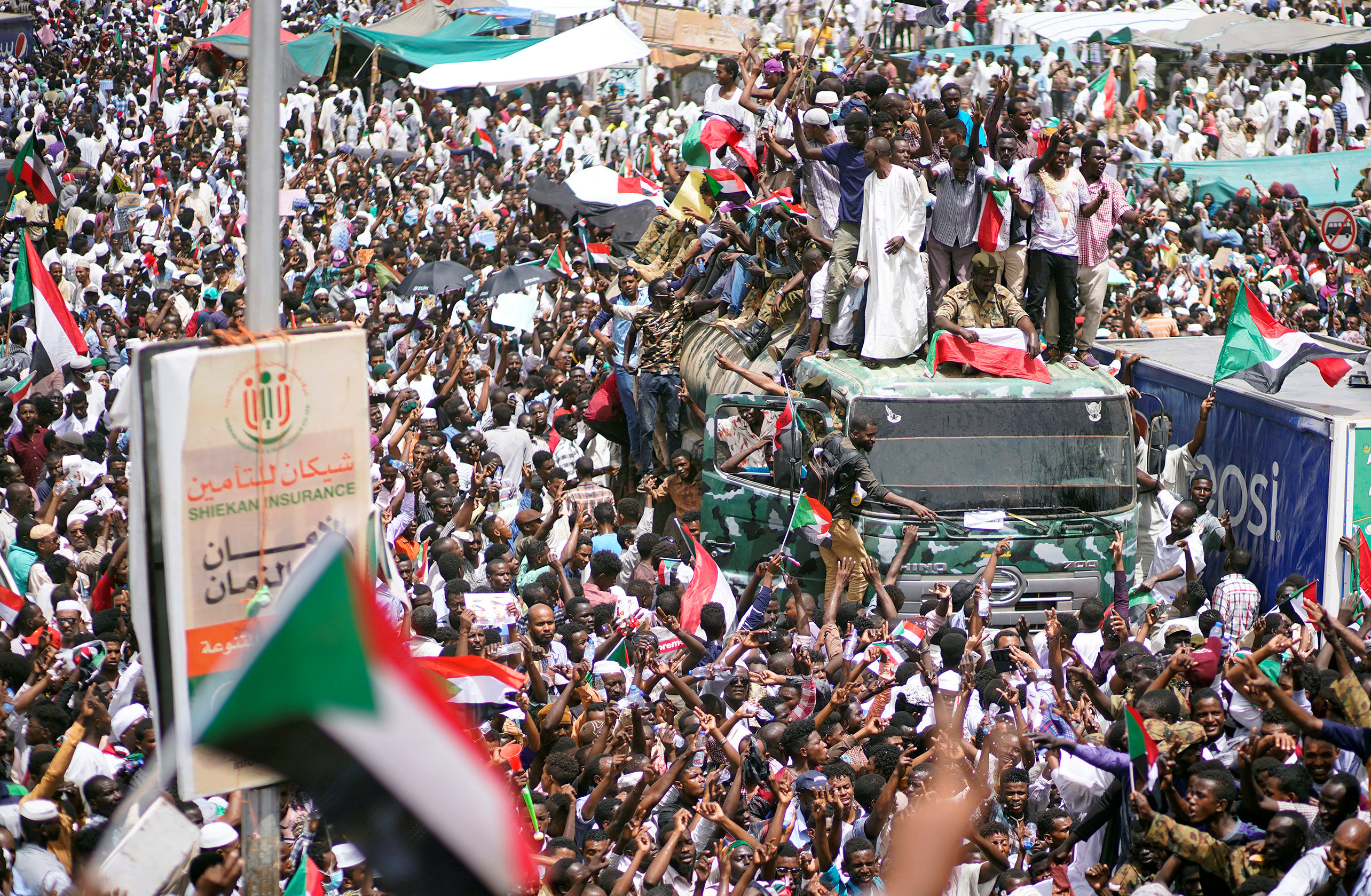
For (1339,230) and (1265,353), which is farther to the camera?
(1339,230)

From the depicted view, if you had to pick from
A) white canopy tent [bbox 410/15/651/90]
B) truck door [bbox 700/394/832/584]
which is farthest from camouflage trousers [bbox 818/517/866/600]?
white canopy tent [bbox 410/15/651/90]

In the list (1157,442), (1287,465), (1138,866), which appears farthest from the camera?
(1157,442)

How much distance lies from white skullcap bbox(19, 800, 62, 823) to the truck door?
4748 millimetres

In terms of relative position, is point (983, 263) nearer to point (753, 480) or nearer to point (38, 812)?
point (753, 480)

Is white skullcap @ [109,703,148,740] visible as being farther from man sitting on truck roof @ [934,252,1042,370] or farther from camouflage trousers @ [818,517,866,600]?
man sitting on truck roof @ [934,252,1042,370]

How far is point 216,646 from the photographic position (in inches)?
149

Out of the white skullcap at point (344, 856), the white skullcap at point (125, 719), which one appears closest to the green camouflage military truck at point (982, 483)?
the white skullcap at point (125, 719)

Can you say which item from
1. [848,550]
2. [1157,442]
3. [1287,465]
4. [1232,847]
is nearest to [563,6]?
[1157,442]

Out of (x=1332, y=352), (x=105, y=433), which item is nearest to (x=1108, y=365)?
(x=1332, y=352)

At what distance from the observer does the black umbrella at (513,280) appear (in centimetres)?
1461

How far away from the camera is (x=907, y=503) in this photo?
9.23m

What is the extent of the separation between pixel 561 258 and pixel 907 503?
25.1ft

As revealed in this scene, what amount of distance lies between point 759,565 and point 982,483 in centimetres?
133

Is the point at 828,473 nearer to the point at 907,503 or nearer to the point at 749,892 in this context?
the point at 907,503
